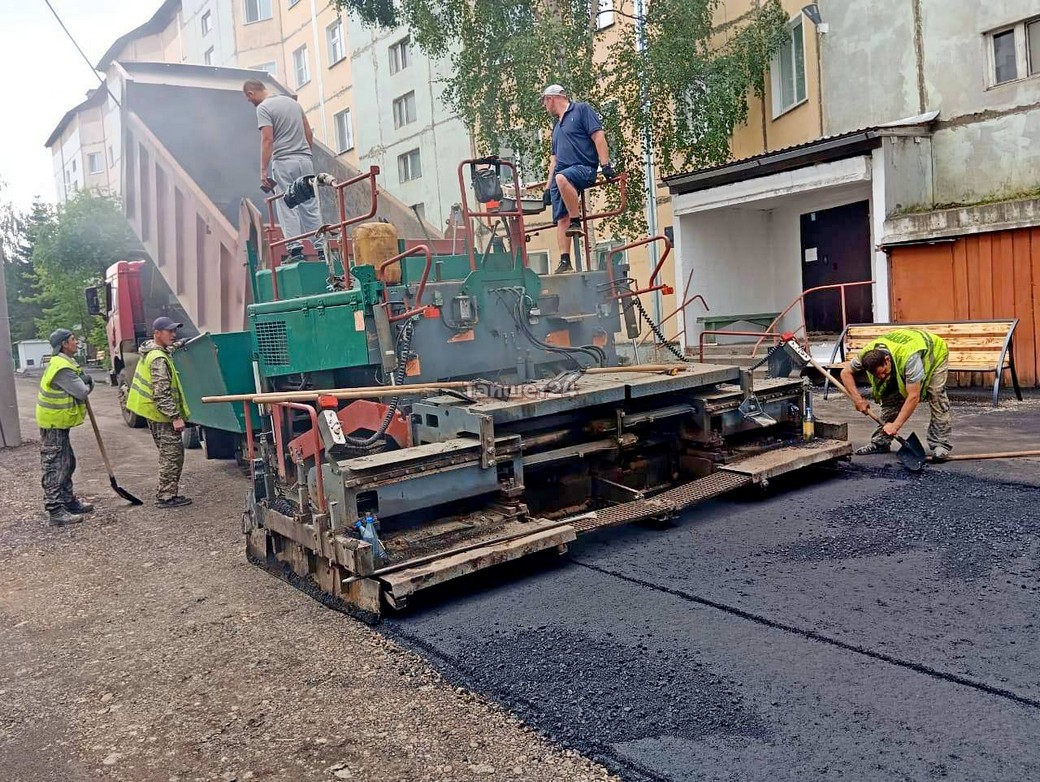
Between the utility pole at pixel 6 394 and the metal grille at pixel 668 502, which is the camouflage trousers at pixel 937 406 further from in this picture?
the utility pole at pixel 6 394

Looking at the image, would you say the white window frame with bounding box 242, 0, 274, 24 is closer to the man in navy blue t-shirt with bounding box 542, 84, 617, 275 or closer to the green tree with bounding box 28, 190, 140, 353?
the green tree with bounding box 28, 190, 140, 353

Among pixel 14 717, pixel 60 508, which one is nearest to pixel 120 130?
pixel 60 508

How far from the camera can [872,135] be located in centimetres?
1048

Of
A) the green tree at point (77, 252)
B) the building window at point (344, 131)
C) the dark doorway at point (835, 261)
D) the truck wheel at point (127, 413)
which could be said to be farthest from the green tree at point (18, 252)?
the dark doorway at point (835, 261)

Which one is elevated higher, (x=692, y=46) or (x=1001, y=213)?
(x=692, y=46)

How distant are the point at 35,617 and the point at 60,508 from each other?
2.43m

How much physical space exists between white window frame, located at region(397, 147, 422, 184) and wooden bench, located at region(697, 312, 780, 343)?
38.4 ft

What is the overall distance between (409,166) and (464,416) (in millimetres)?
20708

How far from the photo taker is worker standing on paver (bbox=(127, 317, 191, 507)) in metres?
6.93

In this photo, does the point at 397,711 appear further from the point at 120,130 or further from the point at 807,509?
the point at 120,130

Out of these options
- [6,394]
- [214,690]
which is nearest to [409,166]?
[6,394]

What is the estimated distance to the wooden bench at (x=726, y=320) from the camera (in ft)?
45.1

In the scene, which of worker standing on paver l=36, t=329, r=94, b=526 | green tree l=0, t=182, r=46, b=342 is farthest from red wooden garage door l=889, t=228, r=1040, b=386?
green tree l=0, t=182, r=46, b=342

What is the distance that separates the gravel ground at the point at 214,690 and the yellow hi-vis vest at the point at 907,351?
12.2 feet
